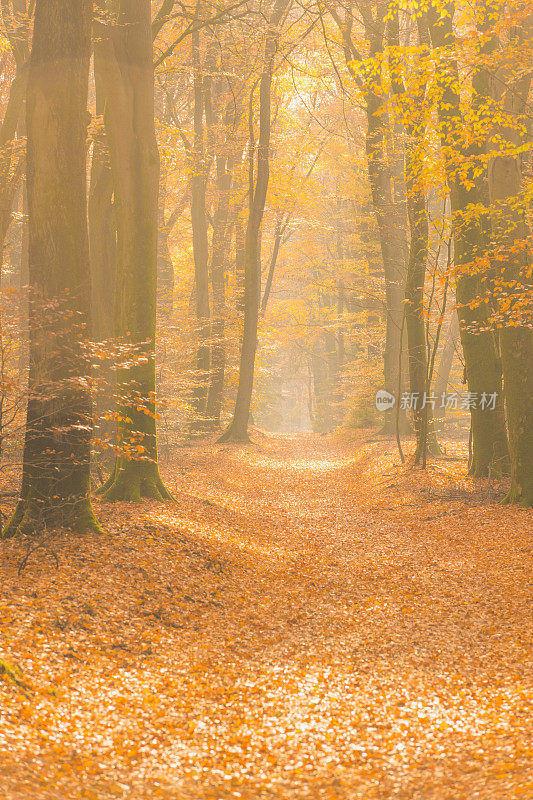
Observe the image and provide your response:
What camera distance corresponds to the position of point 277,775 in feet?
11.4

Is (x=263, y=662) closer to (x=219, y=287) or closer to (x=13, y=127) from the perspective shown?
(x=13, y=127)

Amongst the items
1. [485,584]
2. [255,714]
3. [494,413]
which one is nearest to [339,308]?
[494,413]

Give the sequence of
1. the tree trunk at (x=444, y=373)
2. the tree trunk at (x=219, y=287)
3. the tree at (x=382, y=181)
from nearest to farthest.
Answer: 1. the tree at (x=382, y=181)
2. the tree trunk at (x=219, y=287)
3. the tree trunk at (x=444, y=373)

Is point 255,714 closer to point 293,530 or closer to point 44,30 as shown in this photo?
point 293,530

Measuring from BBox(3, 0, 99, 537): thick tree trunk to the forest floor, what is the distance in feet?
2.19

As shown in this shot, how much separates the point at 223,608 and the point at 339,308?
2969 cm

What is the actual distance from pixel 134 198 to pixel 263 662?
6.90m

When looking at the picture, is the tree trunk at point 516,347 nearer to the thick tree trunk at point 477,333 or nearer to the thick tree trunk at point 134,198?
the thick tree trunk at point 477,333

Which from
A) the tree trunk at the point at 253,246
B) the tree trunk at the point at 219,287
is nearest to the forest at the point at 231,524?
the tree trunk at the point at 253,246

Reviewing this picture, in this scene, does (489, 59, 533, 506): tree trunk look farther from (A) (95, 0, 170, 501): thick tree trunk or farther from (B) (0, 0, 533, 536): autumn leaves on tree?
(A) (95, 0, 170, 501): thick tree trunk

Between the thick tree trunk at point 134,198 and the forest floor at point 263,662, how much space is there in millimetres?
1157

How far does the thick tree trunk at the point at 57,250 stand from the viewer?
634 centimetres

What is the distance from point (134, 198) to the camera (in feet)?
29.6
